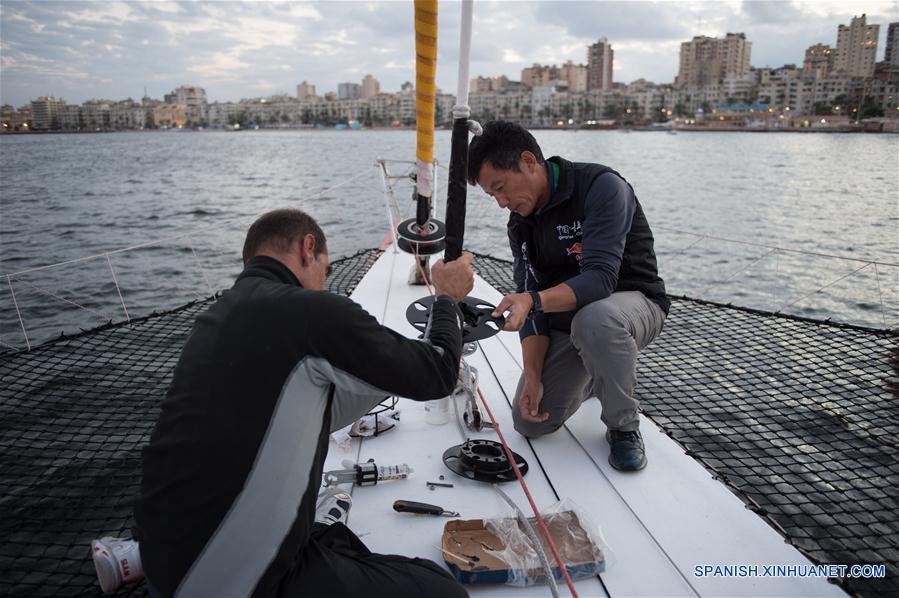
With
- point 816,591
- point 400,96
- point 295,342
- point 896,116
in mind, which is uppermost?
point 400,96

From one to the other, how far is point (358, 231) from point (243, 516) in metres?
14.6

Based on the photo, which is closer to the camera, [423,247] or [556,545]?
[556,545]

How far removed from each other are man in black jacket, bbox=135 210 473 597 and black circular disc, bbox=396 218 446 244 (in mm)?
1738

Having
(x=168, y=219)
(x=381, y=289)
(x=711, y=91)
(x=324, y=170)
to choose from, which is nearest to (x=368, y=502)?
(x=381, y=289)

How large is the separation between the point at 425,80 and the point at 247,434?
2421mm

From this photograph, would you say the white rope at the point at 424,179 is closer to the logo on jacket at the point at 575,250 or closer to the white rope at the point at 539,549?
the logo on jacket at the point at 575,250

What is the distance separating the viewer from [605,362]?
2219 millimetres

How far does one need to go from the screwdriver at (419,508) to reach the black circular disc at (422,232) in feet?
4.63

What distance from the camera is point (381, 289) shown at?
4871mm

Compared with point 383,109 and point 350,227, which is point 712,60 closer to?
point 383,109

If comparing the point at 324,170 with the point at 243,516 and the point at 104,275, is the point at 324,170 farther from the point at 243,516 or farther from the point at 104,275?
the point at 243,516

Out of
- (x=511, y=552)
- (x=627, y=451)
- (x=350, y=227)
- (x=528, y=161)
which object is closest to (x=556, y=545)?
(x=511, y=552)

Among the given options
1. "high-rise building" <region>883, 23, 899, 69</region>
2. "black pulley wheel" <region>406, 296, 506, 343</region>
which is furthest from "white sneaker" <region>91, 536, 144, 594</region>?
"high-rise building" <region>883, 23, 899, 69</region>

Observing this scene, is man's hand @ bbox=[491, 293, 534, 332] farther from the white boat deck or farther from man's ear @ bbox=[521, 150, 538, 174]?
the white boat deck
